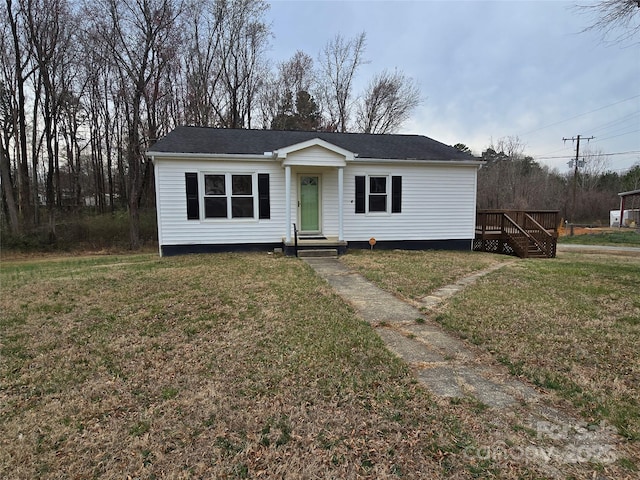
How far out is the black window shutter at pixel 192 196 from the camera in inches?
381

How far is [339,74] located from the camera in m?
23.2

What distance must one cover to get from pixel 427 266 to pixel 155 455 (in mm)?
7259

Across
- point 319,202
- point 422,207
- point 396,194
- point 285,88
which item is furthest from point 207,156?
point 285,88

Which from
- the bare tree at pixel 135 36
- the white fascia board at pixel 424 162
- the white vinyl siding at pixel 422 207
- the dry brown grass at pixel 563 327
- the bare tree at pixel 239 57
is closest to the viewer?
the dry brown grass at pixel 563 327

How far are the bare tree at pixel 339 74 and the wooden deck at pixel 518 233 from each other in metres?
13.2

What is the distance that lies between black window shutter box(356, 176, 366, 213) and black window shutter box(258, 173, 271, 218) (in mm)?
2754

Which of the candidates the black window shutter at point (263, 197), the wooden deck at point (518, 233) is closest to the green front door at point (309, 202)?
the black window shutter at point (263, 197)

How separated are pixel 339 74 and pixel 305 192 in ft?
52.0

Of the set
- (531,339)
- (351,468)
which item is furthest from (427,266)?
(351,468)

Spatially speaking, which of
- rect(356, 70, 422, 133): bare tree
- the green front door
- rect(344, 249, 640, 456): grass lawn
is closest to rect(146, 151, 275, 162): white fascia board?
the green front door

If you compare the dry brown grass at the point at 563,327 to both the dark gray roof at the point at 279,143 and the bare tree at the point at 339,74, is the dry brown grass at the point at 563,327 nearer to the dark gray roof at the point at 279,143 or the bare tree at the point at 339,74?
the dark gray roof at the point at 279,143

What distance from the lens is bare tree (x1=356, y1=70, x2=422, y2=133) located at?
Answer: 77.9 feet

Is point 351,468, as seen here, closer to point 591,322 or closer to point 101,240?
point 591,322

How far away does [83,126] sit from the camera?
2030 cm
